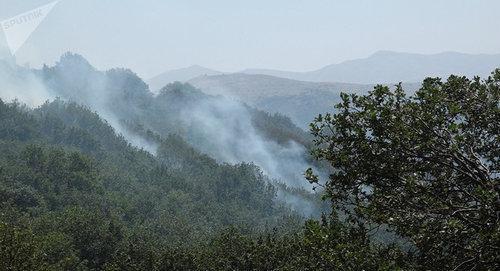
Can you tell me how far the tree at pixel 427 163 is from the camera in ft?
43.0

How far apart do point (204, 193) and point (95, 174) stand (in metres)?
46.1

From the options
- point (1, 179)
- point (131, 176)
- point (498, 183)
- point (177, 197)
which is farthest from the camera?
point (131, 176)

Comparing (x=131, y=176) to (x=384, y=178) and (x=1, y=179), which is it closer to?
(x=1, y=179)

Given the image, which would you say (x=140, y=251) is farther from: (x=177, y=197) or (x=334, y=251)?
(x=177, y=197)

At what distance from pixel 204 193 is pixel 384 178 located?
16550 cm

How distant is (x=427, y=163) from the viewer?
48.7ft

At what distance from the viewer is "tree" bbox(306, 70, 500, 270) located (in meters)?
13.1

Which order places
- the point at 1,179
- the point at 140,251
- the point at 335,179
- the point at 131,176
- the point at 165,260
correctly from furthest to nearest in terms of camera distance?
the point at 131,176 → the point at 1,179 → the point at 140,251 → the point at 165,260 → the point at 335,179

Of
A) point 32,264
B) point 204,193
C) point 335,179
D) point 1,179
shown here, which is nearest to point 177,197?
point 204,193

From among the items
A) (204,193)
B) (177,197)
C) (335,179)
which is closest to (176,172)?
(204,193)

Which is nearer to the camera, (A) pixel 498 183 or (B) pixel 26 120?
(A) pixel 498 183

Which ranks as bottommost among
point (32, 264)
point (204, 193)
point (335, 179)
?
point (204, 193)

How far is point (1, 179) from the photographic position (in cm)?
11162

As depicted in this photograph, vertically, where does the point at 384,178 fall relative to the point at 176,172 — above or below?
above
